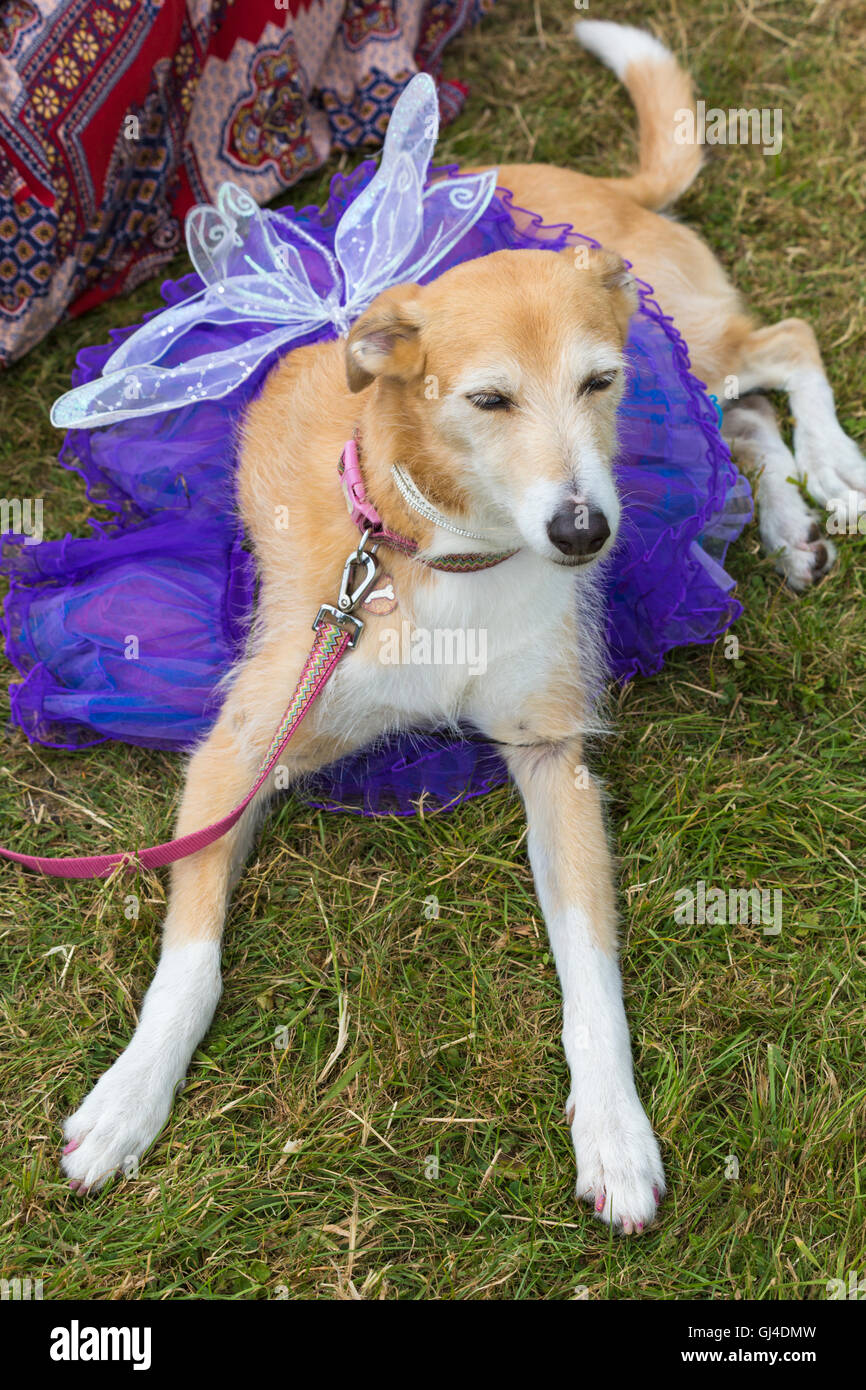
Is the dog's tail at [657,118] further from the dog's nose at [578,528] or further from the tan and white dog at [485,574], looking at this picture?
the dog's nose at [578,528]

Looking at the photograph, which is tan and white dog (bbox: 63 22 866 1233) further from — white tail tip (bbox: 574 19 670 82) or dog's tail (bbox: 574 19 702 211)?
white tail tip (bbox: 574 19 670 82)

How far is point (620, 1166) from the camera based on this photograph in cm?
251

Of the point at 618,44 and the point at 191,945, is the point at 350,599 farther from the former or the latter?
the point at 618,44

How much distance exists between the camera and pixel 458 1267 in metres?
2.48

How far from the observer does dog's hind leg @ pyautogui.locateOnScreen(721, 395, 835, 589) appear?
3.65 meters

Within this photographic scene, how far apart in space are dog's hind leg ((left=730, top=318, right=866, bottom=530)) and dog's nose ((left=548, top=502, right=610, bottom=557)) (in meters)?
1.70

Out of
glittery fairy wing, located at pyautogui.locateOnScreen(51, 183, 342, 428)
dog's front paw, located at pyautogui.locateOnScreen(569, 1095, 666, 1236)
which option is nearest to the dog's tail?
glittery fairy wing, located at pyautogui.locateOnScreen(51, 183, 342, 428)

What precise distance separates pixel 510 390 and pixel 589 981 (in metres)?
1.47

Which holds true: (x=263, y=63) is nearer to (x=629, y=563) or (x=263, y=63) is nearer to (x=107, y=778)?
(x=629, y=563)

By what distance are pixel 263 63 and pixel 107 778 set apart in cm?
292

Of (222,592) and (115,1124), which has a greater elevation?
(222,592)
